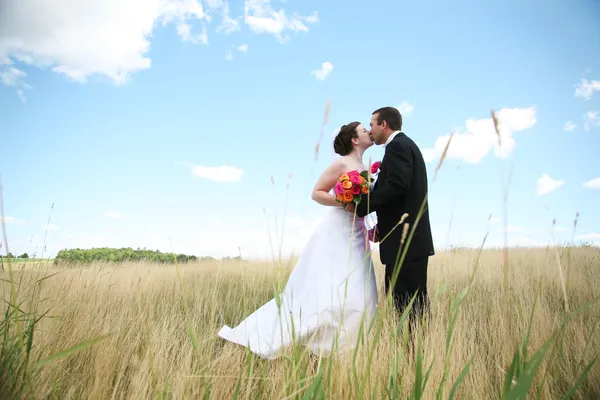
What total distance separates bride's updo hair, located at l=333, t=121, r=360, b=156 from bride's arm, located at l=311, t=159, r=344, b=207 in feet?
1.10

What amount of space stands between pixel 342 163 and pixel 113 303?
3.45m

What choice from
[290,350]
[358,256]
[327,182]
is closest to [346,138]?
[327,182]

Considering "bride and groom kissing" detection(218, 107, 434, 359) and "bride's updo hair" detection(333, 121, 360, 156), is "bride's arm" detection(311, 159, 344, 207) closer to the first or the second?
"bride and groom kissing" detection(218, 107, 434, 359)

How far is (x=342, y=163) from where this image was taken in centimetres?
445

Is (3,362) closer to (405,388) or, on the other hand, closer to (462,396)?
(405,388)

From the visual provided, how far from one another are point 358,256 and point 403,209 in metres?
0.72

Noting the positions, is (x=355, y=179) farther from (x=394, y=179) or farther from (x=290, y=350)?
(x=290, y=350)

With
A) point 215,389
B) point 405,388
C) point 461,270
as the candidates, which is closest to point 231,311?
point 215,389

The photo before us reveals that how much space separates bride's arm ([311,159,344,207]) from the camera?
14.4 feet

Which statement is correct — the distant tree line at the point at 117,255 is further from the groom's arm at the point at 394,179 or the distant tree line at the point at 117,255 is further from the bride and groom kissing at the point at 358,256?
the groom's arm at the point at 394,179

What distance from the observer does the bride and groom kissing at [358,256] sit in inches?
143

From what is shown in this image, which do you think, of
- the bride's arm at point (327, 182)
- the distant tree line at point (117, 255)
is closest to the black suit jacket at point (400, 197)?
the bride's arm at point (327, 182)

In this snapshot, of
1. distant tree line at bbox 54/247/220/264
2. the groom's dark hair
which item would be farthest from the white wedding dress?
distant tree line at bbox 54/247/220/264

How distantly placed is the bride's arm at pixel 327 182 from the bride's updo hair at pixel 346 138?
33cm
